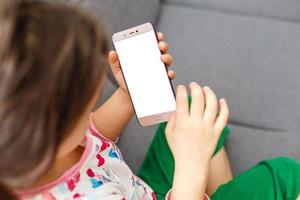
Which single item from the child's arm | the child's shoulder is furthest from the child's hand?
the child's shoulder

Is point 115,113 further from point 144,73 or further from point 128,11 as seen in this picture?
point 128,11

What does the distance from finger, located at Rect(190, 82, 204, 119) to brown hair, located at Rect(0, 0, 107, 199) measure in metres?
0.20

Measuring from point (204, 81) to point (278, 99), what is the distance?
167 millimetres

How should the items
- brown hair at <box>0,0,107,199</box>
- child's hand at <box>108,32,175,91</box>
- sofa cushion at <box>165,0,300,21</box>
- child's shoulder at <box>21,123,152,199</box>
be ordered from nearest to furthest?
brown hair at <box>0,0,107,199</box> → child's shoulder at <box>21,123,152,199</box> → child's hand at <box>108,32,175,91</box> → sofa cushion at <box>165,0,300,21</box>

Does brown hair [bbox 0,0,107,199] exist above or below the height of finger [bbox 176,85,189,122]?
above

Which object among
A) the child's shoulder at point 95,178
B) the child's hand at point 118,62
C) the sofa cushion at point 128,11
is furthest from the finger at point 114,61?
the sofa cushion at point 128,11

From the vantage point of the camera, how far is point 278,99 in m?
1.11

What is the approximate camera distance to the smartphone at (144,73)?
896 millimetres

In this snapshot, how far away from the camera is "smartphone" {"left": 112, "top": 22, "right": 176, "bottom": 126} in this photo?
2.94 feet

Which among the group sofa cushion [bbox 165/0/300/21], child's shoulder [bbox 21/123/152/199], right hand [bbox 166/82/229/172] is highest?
sofa cushion [bbox 165/0/300/21]

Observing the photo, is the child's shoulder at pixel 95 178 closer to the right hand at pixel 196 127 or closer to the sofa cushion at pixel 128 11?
the right hand at pixel 196 127

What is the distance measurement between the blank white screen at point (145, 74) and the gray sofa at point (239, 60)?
0.19 metres

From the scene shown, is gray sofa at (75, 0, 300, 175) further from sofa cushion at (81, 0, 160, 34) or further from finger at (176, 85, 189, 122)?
finger at (176, 85, 189, 122)

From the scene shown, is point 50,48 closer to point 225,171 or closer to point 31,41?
point 31,41
